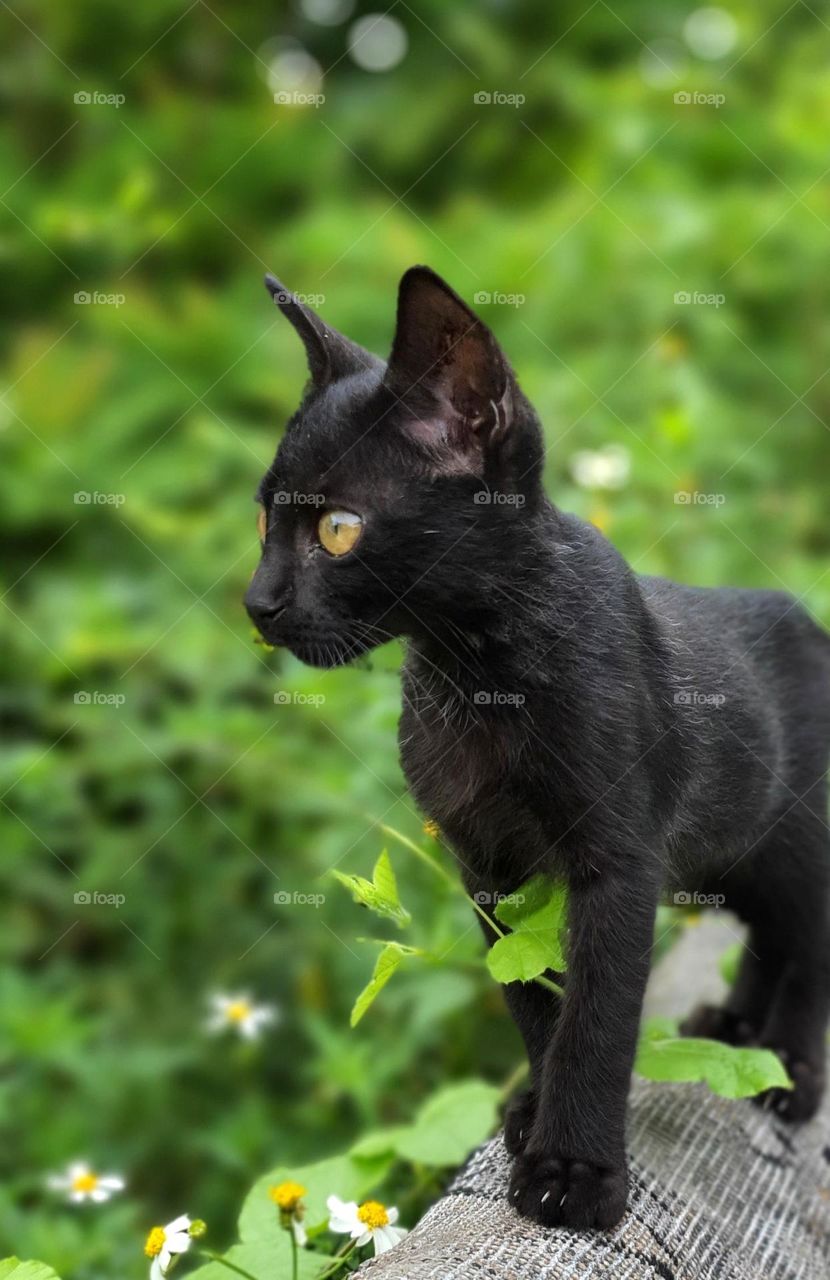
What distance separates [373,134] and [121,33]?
897mm

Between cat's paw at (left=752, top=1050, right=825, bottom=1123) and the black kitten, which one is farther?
cat's paw at (left=752, top=1050, right=825, bottom=1123)

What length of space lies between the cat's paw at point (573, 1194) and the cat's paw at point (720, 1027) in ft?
1.80

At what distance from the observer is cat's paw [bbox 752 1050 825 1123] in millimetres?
1856

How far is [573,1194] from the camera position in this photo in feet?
4.54

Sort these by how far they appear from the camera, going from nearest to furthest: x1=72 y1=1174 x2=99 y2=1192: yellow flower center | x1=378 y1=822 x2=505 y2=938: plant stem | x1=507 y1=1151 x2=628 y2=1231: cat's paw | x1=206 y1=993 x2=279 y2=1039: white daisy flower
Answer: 1. x1=507 y1=1151 x2=628 y2=1231: cat's paw
2. x1=378 y1=822 x2=505 y2=938: plant stem
3. x1=72 y1=1174 x2=99 y2=1192: yellow flower center
4. x1=206 y1=993 x2=279 y2=1039: white daisy flower

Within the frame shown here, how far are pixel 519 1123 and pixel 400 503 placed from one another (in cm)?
73

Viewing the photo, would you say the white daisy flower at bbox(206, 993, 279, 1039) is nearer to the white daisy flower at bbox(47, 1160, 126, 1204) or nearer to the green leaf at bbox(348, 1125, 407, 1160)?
the white daisy flower at bbox(47, 1160, 126, 1204)

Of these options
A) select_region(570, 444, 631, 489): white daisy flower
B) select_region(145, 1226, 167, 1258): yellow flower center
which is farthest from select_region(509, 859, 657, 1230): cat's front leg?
select_region(570, 444, 631, 489): white daisy flower

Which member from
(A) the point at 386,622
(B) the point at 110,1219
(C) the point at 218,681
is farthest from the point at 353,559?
(C) the point at 218,681

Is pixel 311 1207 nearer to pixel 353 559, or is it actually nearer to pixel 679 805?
pixel 679 805

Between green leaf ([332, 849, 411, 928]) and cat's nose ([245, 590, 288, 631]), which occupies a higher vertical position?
cat's nose ([245, 590, 288, 631])

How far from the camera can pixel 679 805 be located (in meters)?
1.51

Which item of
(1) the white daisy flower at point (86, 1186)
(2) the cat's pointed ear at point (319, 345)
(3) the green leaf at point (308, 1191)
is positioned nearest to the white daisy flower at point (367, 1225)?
(3) the green leaf at point (308, 1191)

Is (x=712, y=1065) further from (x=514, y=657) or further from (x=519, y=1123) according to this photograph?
(x=514, y=657)
